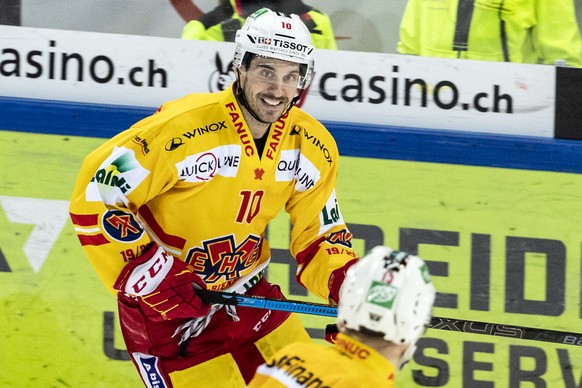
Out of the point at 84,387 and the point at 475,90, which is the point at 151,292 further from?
the point at 475,90

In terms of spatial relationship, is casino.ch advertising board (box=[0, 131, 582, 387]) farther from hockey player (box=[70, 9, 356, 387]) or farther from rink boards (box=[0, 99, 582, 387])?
hockey player (box=[70, 9, 356, 387])

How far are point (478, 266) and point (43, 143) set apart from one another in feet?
5.66

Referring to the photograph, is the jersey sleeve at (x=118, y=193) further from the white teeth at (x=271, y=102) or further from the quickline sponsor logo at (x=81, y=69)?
the quickline sponsor logo at (x=81, y=69)

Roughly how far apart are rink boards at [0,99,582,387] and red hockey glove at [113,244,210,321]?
1.07m

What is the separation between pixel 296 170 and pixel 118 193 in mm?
582

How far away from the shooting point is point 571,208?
15.0 ft

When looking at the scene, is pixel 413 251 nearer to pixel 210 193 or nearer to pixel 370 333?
pixel 210 193

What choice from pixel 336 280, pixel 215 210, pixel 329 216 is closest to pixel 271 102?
pixel 215 210

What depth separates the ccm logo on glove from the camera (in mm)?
3518

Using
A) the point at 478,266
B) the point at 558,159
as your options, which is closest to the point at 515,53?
the point at 558,159

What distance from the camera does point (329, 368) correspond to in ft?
8.02

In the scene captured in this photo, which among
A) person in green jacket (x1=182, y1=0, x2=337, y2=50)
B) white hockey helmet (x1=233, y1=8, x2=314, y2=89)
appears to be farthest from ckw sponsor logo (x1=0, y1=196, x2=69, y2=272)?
white hockey helmet (x1=233, y1=8, x2=314, y2=89)

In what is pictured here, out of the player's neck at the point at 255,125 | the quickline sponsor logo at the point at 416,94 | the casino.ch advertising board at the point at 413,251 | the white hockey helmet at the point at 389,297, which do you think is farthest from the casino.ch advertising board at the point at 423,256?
the white hockey helmet at the point at 389,297

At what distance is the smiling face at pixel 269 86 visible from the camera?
357 centimetres
